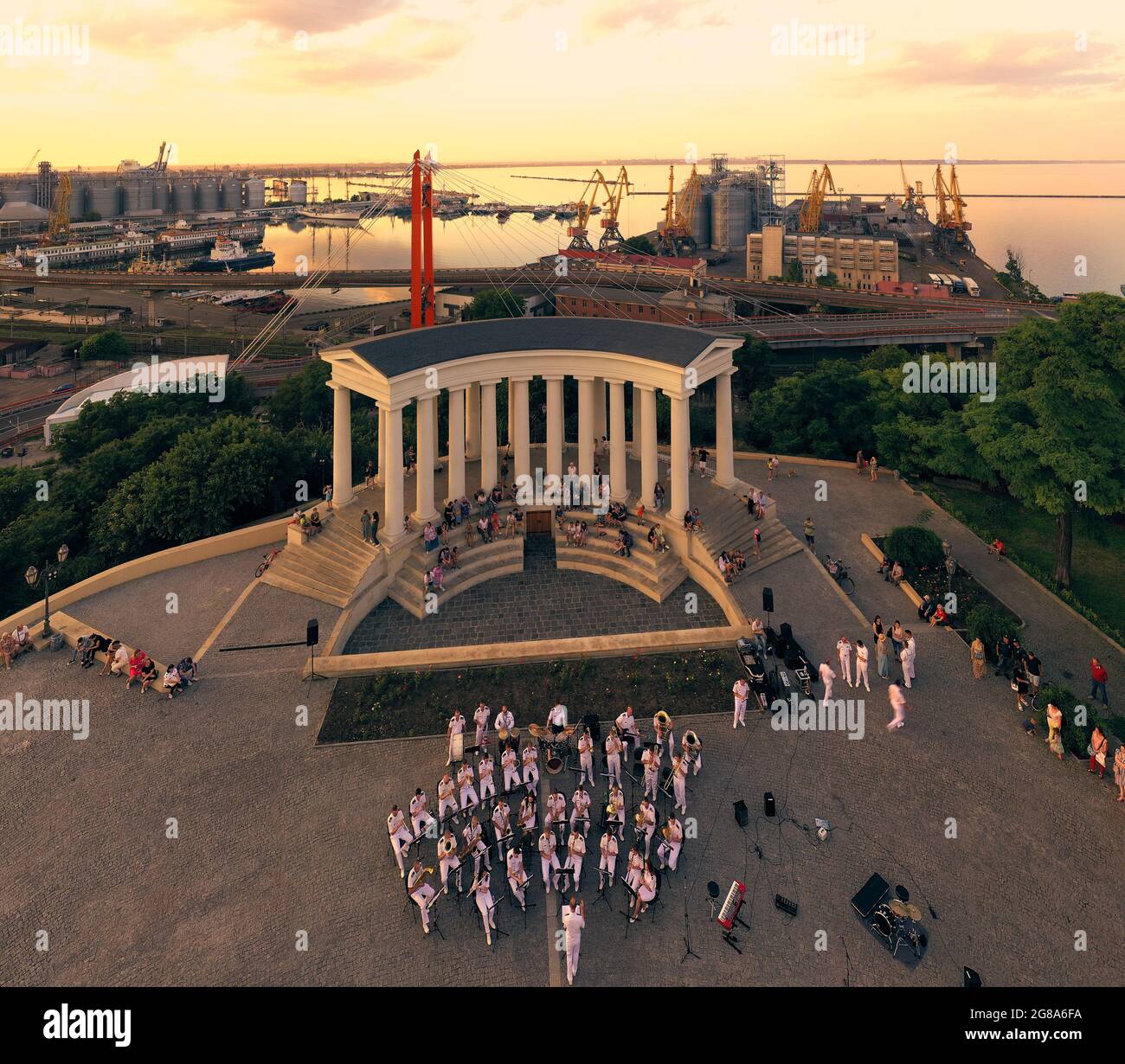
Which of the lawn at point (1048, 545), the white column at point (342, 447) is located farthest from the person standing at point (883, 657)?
the white column at point (342, 447)

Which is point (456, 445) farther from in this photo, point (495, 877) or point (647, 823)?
point (647, 823)

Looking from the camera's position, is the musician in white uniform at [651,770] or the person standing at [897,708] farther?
the person standing at [897,708]

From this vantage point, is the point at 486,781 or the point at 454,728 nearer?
the point at 486,781

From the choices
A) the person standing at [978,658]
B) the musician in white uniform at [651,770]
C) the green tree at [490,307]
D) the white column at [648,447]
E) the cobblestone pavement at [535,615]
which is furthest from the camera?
the green tree at [490,307]

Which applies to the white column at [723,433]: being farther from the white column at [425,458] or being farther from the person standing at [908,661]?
the person standing at [908,661]

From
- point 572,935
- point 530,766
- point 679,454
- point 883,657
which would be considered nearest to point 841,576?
point 883,657

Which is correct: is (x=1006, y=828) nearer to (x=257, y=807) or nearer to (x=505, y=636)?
(x=505, y=636)

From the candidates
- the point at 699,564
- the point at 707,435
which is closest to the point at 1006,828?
the point at 699,564

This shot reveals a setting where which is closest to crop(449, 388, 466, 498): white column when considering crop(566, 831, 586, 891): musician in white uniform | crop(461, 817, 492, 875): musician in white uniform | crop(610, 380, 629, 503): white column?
crop(610, 380, 629, 503): white column
